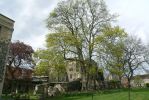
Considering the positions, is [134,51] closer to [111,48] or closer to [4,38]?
[111,48]

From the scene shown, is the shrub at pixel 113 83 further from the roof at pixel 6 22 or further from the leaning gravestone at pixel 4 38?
the leaning gravestone at pixel 4 38

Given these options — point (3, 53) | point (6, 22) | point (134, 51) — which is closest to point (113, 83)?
point (134, 51)

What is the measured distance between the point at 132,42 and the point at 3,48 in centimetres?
3822

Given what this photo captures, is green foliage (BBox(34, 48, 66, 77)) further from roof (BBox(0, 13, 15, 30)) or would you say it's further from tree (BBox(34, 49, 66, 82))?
roof (BBox(0, 13, 15, 30))

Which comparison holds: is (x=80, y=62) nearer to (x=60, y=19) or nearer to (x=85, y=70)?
(x=85, y=70)

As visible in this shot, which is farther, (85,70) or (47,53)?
(85,70)

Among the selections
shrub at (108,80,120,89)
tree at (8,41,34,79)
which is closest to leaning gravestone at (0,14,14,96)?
tree at (8,41,34,79)

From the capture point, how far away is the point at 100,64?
128 ft

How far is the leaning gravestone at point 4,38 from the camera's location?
21.8 m

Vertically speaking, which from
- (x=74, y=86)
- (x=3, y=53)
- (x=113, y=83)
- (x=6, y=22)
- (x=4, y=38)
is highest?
(x=6, y=22)

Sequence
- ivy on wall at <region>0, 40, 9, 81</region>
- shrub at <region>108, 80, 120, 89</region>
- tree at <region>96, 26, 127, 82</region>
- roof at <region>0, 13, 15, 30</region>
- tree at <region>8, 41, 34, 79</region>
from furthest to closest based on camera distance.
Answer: shrub at <region>108, 80, 120, 89</region>
tree at <region>8, 41, 34, 79</region>
tree at <region>96, 26, 127, 82</region>
roof at <region>0, 13, 15, 30</region>
ivy on wall at <region>0, 40, 9, 81</region>

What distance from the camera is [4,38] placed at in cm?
2222

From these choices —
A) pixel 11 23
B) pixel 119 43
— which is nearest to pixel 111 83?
pixel 119 43

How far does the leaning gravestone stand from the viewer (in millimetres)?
21766
